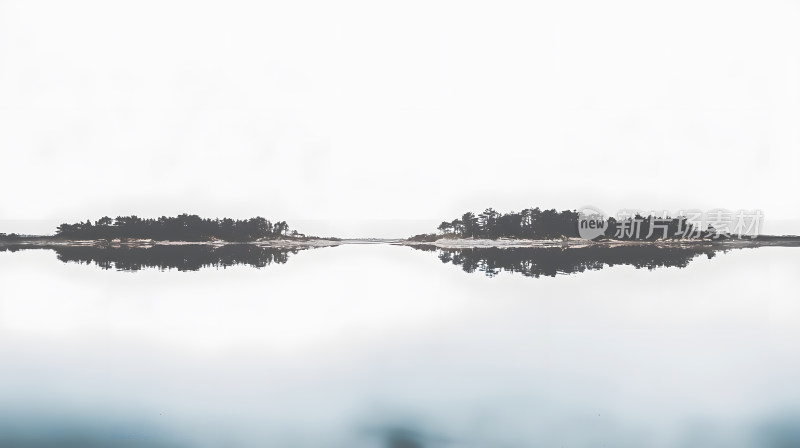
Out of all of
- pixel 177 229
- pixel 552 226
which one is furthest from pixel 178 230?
pixel 552 226

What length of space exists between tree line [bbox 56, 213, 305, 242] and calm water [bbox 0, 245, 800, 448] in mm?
86917

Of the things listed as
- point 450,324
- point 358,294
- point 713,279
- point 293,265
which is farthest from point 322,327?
point 713,279

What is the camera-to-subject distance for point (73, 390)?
1692 cm

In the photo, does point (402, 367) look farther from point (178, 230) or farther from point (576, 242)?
point (178, 230)

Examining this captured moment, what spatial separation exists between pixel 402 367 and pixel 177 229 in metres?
117

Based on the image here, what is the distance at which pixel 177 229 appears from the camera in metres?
122

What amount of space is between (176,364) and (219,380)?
3068mm

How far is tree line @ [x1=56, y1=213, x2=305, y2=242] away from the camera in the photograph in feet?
395

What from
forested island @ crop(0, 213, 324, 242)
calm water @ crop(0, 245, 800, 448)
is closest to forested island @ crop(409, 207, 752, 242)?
forested island @ crop(0, 213, 324, 242)

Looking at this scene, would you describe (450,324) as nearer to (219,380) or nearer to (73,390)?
(219,380)

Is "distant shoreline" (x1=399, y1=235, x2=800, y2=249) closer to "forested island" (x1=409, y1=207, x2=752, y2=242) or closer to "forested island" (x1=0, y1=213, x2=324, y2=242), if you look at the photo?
"forested island" (x1=409, y1=207, x2=752, y2=242)

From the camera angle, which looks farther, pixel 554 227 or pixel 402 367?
pixel 554 227

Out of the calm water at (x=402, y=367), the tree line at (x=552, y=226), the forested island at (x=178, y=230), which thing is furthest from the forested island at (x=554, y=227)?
the calm water at (x=402, y=367)

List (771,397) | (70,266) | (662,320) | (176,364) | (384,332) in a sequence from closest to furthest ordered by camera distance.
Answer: (771,397) → (176,364) → (384,332) → (662,320) → (70,266)
